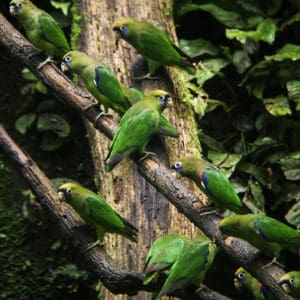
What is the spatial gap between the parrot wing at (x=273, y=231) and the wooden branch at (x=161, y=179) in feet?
0.41

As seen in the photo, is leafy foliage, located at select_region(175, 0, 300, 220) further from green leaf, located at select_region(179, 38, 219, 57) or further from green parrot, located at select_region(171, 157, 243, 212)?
green parrot, located at select_region(171, 157, 243, 212)

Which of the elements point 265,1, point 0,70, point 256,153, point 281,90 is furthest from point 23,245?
point 265,1

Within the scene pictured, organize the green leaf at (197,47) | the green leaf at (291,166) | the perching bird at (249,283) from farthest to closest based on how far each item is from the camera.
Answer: the green leaf at (197,47) < the green leaf at (291,166) < the perching bird at (249,283)

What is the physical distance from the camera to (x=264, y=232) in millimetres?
3307

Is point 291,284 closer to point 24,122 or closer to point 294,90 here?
point 294,90

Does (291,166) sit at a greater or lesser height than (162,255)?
lesser

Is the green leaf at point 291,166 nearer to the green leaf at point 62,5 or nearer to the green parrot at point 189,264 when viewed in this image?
the green parrot at point 189,264

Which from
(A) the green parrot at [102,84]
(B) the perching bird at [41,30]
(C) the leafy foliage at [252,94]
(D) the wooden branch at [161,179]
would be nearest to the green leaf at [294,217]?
(C) the leafy foliage at [252,94]

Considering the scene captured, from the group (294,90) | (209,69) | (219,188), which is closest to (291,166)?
(294,90)

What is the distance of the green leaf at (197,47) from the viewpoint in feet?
18.7

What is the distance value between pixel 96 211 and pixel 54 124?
233 cm

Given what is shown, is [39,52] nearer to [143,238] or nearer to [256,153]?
[143,238]

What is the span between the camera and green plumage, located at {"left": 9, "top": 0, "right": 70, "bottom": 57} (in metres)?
4.41

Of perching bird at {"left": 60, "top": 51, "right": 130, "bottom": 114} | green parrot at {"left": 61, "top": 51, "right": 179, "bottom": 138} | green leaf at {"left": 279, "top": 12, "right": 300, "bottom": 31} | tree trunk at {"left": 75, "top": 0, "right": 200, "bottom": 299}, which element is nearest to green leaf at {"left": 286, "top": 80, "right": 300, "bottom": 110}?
green leaf at {"left": 279, "top": 12, "right": 300, "bottom": 31}
